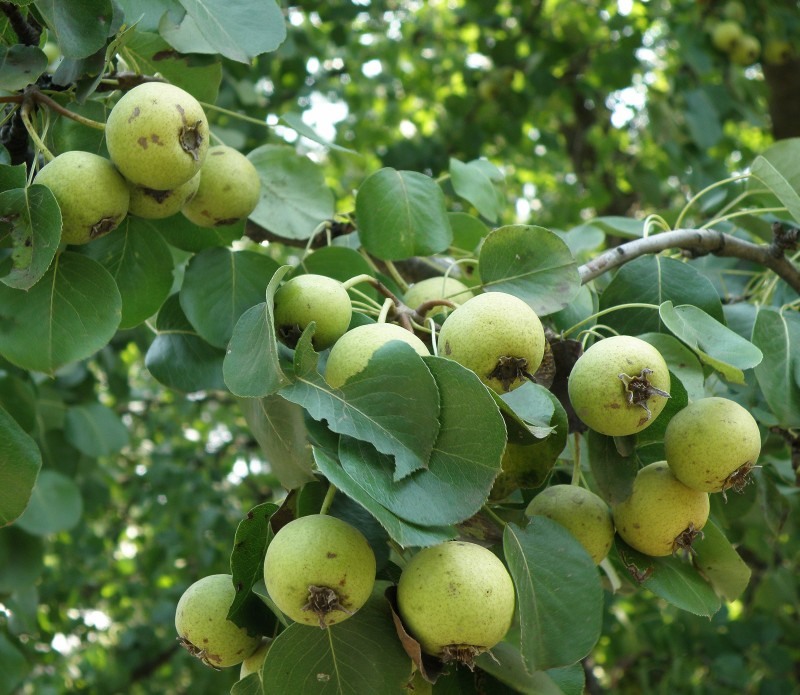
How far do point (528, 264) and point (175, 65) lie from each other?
0.80 m

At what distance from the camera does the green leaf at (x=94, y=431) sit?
306 cm

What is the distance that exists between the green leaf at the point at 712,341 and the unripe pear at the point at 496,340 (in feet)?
0.82

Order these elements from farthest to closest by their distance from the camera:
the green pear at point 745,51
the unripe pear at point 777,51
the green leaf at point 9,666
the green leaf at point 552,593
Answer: the unripe pear at point 777,51, the green pear at point 745,51, the green leaf at point 9,666, the green leaf at point 552,593

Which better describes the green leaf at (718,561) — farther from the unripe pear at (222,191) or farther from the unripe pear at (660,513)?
the unripe pear at (222,191)

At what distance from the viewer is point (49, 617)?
4.32m

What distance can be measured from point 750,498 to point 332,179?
4.93 metres

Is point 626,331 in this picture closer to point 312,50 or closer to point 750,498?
point 750,498

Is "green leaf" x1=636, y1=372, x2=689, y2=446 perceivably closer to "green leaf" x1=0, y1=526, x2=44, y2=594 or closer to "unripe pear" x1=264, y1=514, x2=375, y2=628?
"unripe pear" x1=264, y1=514, x2=375, y2=628

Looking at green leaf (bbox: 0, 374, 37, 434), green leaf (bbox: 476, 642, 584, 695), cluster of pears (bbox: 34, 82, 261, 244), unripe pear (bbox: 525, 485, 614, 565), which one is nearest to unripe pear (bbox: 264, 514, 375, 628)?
green leaf (bbox: 476, 642, 584, 695)

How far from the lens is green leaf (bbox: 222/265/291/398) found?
1130 millimetres

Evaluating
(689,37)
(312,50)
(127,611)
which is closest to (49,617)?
(127,611)

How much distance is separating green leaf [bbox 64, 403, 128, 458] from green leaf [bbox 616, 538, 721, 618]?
2.17 meters

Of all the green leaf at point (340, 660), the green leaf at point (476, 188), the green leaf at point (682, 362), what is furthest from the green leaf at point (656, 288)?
the green leaf at point (340, 660)

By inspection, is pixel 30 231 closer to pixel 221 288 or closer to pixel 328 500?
pixel 221 288
